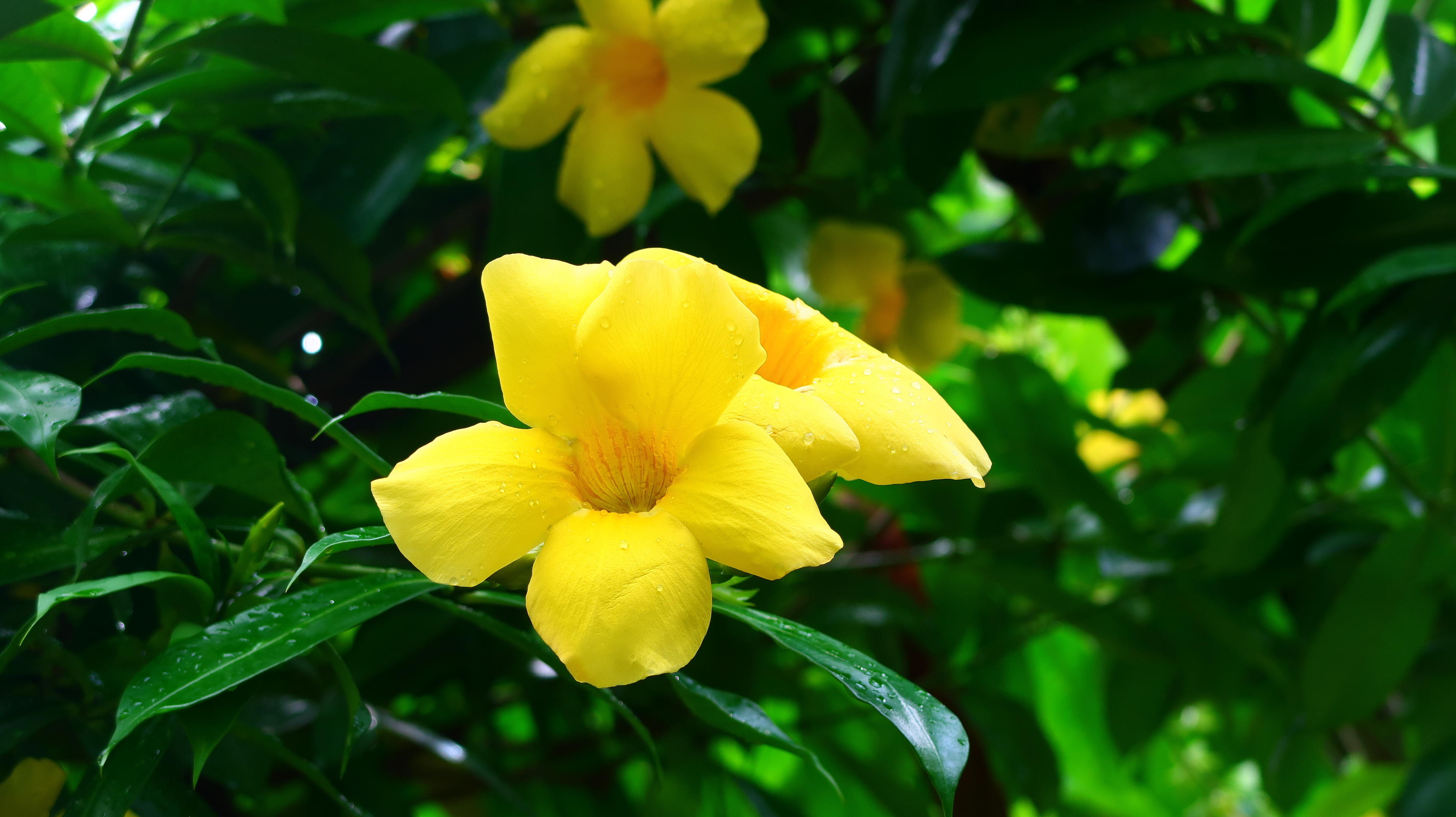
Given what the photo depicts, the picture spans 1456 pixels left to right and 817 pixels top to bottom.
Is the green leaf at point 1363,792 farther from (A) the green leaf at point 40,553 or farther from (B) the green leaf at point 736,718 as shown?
(A) the green leaf at point 40,553

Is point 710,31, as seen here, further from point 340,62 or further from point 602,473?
point 602,473

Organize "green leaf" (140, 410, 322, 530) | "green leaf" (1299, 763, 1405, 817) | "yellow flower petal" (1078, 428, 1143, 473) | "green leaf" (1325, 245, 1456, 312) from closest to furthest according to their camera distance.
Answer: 1. "green leaf" (140, 410, 322, 530)
2. "green leaf" (1325, 245, 1456, 312)
3. "green leaf" (1299, 763, 1405, 817)
4. "yellow flower petal" (1078, 428, 1143, 473)

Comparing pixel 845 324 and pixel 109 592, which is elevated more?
pixel 109 592

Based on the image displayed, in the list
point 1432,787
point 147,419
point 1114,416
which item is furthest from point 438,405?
point 1114,416

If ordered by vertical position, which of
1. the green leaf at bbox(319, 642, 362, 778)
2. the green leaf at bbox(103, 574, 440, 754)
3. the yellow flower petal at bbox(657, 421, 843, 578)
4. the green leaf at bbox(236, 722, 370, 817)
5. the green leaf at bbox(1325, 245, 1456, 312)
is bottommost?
the green leaf at bbox(236, 722, 370, 817)

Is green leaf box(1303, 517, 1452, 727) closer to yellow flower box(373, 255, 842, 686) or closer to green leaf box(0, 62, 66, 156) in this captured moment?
yellow flower box(373, 255, 842, 686)

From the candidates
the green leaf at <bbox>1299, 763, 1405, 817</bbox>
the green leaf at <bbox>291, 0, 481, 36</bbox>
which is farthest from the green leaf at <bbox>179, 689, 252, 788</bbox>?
the green leaf at <bbox>1299, 763, 1405, 817</bbox>

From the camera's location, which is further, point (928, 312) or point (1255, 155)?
point (928, 312)

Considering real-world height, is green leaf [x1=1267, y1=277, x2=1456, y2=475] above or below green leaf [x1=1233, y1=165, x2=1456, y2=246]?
below
